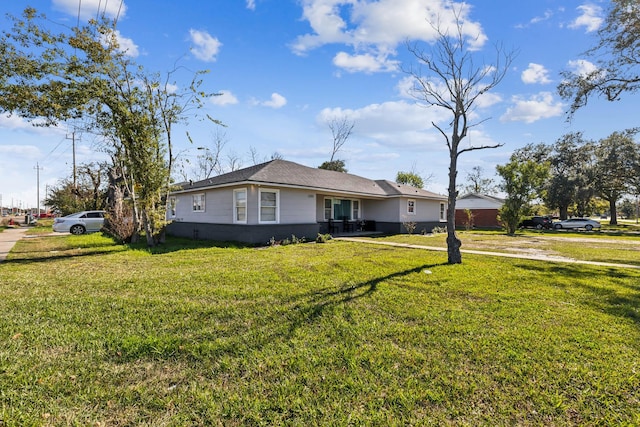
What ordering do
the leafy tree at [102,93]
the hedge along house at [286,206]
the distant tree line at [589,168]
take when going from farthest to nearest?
the distant tree line at [589,168] < the hedge along house at [286,206] < the leafy tree at [102,93]

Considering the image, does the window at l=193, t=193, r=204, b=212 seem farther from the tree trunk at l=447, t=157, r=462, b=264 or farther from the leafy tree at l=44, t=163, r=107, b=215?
the leafy tree at l=44, t=163, r=107, b=215

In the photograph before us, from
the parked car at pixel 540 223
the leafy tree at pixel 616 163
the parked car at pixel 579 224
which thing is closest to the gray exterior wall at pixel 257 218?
the parked car at pixel 540 223

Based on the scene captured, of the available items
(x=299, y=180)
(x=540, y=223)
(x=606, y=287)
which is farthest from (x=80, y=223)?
(x=540, y=223)

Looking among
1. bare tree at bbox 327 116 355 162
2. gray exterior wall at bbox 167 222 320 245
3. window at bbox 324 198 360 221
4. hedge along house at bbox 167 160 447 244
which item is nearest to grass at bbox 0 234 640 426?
gray exterior wall at bbox 167 222 320 245

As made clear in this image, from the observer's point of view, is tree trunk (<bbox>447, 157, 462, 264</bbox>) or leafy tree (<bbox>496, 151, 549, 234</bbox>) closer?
tree trunk (<bbox>447, 157, 462, 264</bbox>)

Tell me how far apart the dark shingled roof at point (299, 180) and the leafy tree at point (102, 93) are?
2.00m

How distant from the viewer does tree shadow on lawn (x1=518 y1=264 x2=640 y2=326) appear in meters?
5.07

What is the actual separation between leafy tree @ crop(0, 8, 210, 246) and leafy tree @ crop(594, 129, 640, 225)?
136 feet

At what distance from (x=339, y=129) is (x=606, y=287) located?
101 ft

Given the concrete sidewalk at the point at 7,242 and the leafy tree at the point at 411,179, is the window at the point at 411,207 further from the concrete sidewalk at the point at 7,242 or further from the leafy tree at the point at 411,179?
the leafy tree at the point at 411,179

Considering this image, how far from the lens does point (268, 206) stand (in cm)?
1387

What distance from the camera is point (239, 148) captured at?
38906mm

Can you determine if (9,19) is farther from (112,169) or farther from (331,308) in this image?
(331,308)

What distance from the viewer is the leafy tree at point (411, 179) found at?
46000 millimetres
